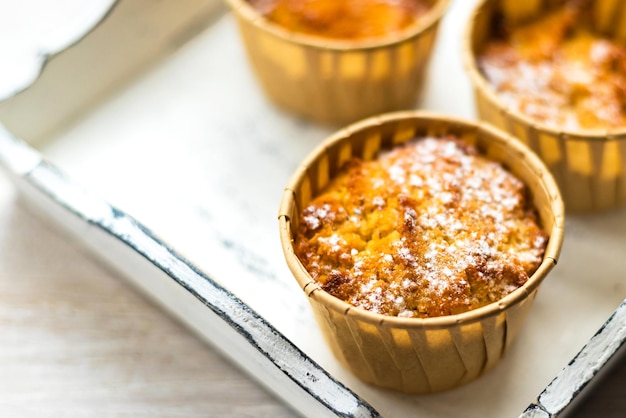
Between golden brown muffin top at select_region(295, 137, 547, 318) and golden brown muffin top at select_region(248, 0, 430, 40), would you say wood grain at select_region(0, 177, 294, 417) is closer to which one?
golden brown muffin top at select_region(295, 137, 547, 318)

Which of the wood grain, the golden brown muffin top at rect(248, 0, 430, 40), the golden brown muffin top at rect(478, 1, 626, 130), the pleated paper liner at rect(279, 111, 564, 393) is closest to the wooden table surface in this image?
the wood grain

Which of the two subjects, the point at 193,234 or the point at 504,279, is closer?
the point at 504,279

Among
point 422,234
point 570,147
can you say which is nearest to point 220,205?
point 422,234

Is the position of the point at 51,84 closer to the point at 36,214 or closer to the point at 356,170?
the point at 36,214

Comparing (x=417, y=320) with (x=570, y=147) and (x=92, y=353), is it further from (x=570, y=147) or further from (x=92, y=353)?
(x=92, y=353)

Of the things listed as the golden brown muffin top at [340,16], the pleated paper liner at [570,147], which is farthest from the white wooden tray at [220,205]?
the golden brown muffin top at [340,16]

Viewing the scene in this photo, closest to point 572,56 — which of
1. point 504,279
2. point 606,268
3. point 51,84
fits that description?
point 606,268
